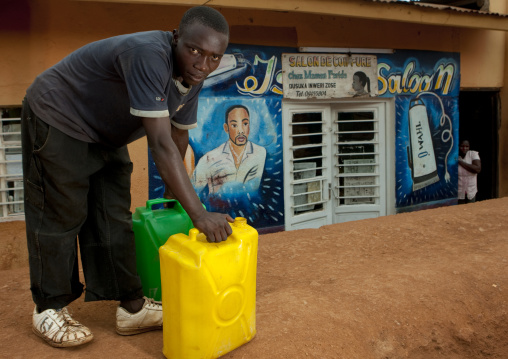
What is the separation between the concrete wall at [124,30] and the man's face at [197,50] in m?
3.46

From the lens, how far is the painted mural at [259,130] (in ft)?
19.3

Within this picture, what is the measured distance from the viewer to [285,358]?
219cm

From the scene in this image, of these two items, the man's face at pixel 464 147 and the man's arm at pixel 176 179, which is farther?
the man's face at pixel 464 147

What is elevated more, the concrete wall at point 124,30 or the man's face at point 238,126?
the concrete wall at point 124,30

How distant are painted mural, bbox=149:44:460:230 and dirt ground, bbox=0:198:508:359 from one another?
1.85 m

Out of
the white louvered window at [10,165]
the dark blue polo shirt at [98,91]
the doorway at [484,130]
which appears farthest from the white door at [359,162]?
the dark blue polo shirt at [98,91]

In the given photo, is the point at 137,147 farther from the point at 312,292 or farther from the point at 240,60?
the point at 312,292

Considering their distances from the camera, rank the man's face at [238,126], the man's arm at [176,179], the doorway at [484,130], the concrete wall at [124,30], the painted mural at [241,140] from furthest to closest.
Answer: the doorway at [484,130], the man's face at [238,126], the painted mural at [241,140], the concrete wall at [124,30], the man's arm at [176,179]

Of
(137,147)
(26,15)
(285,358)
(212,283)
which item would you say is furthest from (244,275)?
(26,15)

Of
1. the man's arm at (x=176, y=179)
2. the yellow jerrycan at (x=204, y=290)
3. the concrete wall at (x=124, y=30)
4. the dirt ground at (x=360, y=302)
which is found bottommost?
the dirt ground at (x=360, y=302)

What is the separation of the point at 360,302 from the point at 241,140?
363cm

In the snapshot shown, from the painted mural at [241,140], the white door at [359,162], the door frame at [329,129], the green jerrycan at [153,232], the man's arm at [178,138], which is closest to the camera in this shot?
the green jerrycan at [153,232]

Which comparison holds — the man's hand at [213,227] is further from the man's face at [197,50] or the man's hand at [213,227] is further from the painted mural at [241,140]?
the painted mural at [241,140]

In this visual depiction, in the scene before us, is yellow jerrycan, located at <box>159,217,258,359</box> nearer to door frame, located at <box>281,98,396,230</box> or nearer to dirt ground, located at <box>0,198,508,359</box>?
dirt ground, located at <box>0,198,508,359</box>
